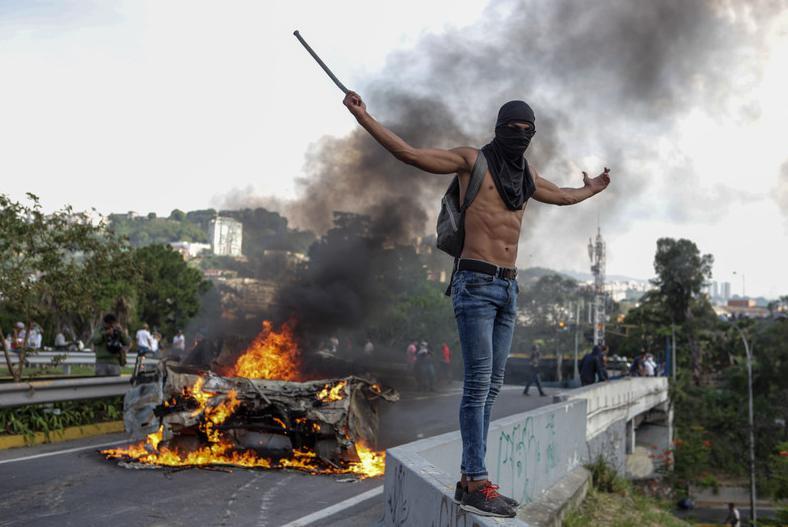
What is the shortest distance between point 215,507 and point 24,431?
5.18 m

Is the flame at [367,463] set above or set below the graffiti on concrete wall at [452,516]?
below

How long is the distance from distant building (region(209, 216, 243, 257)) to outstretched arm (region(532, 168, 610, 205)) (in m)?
14.7

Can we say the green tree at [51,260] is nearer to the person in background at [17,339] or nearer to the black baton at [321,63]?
the person in background at [17,339]

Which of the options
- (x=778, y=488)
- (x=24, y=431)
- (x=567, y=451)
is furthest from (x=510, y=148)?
(x=778, y=488)

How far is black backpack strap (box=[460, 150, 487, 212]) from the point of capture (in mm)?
3953

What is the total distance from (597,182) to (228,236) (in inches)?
664

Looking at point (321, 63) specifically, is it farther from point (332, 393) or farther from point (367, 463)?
point (367, 463)

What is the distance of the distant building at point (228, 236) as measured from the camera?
1936 cm

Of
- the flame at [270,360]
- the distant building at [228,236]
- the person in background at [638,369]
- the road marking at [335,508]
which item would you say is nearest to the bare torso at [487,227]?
the road marking at [335,508]

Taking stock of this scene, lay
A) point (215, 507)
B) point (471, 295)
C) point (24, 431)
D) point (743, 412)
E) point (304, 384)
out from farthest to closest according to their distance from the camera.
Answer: point (743, 412) < point (24, 431) < point (304, 384) < point (215, 507) < point (471, 295)

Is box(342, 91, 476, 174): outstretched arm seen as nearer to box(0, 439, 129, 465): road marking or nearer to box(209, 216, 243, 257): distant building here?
box(0, 439, 129, 465): road marking

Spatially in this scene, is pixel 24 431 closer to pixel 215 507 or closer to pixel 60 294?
pixel 60 294

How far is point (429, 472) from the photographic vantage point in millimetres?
4070

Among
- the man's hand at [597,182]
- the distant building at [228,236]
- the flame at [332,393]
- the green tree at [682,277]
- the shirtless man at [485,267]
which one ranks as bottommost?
the flame at [332,393]
